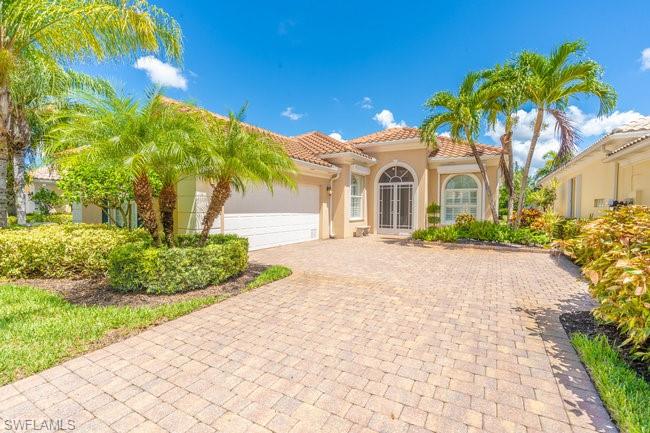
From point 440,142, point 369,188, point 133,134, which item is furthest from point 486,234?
point 133,134

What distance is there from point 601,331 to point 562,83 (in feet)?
36.5

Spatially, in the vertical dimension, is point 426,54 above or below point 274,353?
above

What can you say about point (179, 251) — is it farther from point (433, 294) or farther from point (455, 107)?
point (455, 107)

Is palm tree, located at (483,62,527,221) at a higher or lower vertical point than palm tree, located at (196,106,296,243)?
higher

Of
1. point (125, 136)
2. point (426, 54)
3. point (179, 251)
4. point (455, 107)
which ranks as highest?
point (426, 54)

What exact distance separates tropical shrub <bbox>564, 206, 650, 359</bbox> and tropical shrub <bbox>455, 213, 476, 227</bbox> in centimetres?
969

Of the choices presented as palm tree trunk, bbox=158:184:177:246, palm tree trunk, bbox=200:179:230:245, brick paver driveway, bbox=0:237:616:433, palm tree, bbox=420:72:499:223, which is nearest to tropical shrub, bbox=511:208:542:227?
palm tree, bbox=420:72:499:223

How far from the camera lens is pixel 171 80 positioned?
650cm

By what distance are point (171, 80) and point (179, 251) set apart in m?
3.74

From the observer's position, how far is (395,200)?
17.8m

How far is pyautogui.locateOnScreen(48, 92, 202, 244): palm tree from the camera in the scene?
5727mm

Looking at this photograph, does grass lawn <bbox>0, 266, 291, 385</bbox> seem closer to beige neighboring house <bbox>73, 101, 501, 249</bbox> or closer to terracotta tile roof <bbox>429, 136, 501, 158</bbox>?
beige neighboring house <bbox>73, 101, 501, 249</bbox>

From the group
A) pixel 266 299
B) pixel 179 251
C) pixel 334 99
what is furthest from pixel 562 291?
pixel 334 99

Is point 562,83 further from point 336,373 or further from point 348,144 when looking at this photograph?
point 336,373
